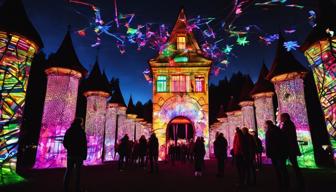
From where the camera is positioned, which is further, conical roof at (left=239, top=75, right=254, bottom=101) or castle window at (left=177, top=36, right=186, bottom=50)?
castle window at (left=177, top=36, right=186, bottom=50)

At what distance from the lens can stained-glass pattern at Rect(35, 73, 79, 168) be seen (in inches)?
549

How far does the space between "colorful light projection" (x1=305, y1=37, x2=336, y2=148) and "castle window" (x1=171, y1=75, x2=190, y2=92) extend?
13.0 metres

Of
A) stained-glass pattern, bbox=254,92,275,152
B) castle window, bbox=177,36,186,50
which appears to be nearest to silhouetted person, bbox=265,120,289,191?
stained-glass pattern, bbox=254,92,275,152

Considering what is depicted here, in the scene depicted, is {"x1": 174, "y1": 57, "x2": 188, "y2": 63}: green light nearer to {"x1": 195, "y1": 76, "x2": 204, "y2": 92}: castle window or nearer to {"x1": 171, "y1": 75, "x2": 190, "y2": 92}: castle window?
{"x1": 171, "y1": 75, "x2": 190, "y2": 92}: castle window

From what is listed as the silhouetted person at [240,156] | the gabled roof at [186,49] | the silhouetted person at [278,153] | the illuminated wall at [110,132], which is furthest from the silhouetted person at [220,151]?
the gabled roof at [186,49]

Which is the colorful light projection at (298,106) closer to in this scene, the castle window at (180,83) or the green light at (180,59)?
the castle window at (180,83)

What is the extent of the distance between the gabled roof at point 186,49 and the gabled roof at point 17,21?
14.3 metres

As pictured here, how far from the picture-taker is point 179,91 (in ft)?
77.8

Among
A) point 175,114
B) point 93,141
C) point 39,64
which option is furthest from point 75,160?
point 39,64

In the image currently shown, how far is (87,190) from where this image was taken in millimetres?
6754

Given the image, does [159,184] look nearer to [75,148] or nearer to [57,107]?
[75,148]

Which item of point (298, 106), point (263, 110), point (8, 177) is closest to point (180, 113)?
point (263, 110)

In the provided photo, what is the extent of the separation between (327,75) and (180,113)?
544 inches

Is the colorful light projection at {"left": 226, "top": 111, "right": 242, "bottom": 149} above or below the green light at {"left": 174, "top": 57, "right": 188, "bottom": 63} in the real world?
below
